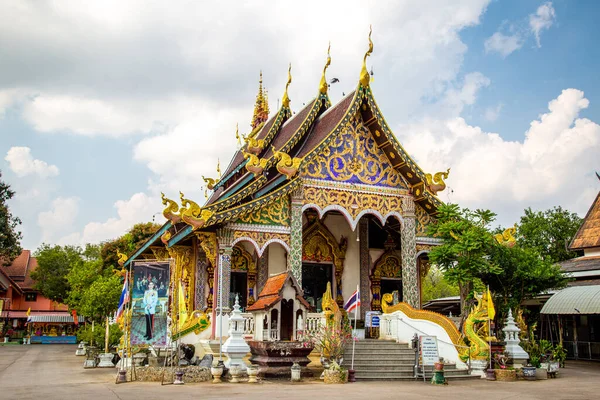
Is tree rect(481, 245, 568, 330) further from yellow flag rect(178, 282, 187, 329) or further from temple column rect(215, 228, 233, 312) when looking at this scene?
yellow flag rect(178, 282, 187, 329)

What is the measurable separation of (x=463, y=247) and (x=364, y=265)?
416cm

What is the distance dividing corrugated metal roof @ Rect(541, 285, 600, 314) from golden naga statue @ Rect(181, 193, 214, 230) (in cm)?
1211

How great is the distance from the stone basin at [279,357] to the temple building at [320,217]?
2508 millimetres

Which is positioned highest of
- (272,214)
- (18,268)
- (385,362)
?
(18,268)

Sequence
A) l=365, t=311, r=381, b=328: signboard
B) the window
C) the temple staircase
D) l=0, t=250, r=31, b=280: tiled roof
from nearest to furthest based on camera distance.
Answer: the temple staircase → l=365, t=311, r=381, b=328: signboard → the window → l=0, t=250, r=31, b=280: tiled roof

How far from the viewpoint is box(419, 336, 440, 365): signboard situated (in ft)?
44.0

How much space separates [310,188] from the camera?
16.0m

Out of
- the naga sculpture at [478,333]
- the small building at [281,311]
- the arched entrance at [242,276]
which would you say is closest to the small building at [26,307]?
the arched entrance at [242,276]

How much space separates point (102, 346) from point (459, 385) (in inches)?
494

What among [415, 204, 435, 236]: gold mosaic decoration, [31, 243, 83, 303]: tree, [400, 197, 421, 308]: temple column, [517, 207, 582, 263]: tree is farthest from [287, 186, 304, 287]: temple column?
[31, 243, 83, 303]: tree

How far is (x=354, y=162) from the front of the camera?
16719 mm

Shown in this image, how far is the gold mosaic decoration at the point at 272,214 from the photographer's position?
→ 1518 centimetres

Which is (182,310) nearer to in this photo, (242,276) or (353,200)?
(242,276)

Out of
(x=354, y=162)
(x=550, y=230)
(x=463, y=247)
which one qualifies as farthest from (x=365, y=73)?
(x=550, y=230)
